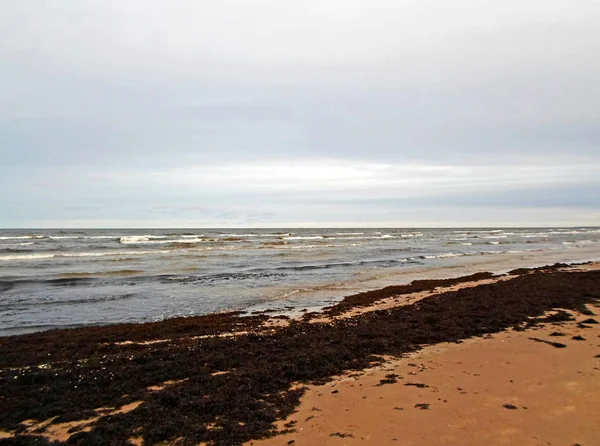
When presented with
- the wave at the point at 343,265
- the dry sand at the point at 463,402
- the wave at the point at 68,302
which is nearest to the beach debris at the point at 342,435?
the dry sand at the point at 463,402

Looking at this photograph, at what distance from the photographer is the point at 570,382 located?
5.88 metres

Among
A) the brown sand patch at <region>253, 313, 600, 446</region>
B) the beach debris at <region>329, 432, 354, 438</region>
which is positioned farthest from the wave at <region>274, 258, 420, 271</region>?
the beach debris at <region>329, 432, 354, 438</region>

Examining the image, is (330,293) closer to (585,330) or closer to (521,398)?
(585,330)

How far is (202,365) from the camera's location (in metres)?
7.02

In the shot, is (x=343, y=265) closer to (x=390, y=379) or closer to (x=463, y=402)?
(x=390, y=379)

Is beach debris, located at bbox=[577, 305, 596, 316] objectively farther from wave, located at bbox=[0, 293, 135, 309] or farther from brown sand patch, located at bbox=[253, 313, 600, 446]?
wave, located at bbox=[0, 293, 135, 309]

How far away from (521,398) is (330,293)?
11.2m

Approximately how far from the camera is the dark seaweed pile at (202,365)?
4.98 metres

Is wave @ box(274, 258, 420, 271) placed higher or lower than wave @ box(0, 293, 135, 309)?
higher

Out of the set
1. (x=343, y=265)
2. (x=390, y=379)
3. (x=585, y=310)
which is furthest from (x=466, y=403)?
(x=343, y=265)

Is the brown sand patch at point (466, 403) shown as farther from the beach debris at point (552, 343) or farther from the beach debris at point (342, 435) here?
the beach debris at point (552, 343)

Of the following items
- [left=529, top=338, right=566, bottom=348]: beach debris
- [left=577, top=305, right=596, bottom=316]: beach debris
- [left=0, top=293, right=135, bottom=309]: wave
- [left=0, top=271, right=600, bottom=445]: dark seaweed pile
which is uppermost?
[left=529, top=338, right=566, bottom=348]: beach debris

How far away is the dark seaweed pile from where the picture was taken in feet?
16.3

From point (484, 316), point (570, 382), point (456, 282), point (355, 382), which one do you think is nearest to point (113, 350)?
point (355, 382)
